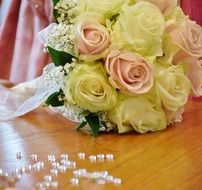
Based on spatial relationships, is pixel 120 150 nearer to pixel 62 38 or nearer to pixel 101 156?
pixel 101 156

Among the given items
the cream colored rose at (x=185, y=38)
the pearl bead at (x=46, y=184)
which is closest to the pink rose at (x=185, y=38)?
the cream colored rose at (x=185, y=38)

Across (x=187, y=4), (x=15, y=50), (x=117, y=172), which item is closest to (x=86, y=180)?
(x=117, y=172)

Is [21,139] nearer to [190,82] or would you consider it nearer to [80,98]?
[80,98]

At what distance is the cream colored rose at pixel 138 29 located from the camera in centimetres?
72

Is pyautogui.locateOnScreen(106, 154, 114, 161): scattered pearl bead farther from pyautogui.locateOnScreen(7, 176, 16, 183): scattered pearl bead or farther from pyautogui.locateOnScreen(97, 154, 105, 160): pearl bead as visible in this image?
pyautogui.locateOnScreen(7, 176, 16, 183): scattered pearl bead

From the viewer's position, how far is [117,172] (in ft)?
1.83

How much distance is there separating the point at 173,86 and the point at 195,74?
0.08 m

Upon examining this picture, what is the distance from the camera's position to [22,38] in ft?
5.01

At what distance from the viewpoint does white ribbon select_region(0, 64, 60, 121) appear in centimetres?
81

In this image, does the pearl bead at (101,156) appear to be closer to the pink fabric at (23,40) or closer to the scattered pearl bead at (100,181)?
the scattered pearl bead at (100,181)

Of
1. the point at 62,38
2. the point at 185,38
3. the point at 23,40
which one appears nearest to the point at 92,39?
the point at 62,38

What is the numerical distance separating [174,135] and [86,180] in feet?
0.80

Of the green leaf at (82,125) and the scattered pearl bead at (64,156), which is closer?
the scattered pearl bead at (64,156)

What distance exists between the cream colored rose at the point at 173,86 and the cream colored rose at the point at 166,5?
9 centimetres
